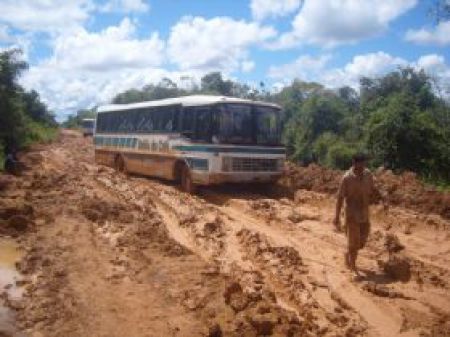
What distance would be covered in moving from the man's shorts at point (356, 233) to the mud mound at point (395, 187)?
4.96 metres

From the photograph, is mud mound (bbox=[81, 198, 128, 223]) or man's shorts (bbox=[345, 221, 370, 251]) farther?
mud mound (bbox=[81, 198, 128, 223])

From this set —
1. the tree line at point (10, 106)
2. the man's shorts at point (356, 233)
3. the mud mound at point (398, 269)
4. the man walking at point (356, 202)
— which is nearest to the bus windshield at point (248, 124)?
the man walking at point (356, 202)

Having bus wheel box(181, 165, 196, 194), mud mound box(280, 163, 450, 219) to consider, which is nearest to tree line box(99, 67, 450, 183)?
mud mound box(280, 163, 450, 219)

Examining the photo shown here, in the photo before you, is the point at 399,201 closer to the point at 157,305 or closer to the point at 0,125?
the point at 157,305

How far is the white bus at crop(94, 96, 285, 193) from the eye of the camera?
14688 millimetres

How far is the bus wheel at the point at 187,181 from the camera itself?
15586mm

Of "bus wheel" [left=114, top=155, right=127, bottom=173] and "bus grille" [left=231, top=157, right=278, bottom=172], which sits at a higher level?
"bus grille" [left=231, top=157, right=278, bottom=172]

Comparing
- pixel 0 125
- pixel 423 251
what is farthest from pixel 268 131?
pixel 0 125

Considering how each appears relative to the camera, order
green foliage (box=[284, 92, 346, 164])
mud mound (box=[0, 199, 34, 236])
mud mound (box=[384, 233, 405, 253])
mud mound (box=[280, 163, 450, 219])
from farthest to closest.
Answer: green foliage (box=[284, 92, 346, 164]) < mud mound (box=[280, 163, 450, 219]) < mud mound (box=[0, 199, 34, 236]) < mud mound (box=[384, 233, 405, 253])

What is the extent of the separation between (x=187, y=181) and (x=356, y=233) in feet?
26.9

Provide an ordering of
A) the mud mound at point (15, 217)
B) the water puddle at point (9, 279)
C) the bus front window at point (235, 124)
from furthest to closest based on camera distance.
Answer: the bus front window at point (235, 124) → the mud mound at point (15, 217) → the water puddle at point (9, 279)

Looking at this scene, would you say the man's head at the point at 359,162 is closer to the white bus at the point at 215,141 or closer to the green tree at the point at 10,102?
the white bus at the point at 215,141

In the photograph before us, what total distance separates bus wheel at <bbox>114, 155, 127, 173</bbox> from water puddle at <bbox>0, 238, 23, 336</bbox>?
10420 mm

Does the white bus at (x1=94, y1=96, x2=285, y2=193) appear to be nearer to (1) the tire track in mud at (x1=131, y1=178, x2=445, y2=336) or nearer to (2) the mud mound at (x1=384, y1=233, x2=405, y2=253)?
(1) the tire track in mud at (x1=131, y1=178, x2=445, y2=336)
